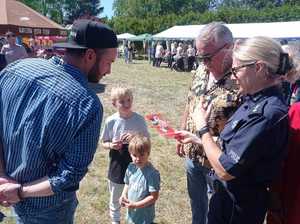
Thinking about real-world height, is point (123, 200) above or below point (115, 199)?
above

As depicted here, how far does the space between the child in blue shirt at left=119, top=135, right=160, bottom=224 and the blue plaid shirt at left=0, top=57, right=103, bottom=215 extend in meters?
1.51

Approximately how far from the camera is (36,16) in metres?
31.2


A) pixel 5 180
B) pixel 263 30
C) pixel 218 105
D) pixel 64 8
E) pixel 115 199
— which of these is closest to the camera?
pixel 5 180

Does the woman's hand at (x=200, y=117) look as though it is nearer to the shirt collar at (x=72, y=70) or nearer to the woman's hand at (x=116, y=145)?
the shirt collar at (x=72, y=70)

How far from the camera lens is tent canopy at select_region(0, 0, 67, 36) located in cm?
2857

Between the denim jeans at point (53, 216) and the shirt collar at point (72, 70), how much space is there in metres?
0.63

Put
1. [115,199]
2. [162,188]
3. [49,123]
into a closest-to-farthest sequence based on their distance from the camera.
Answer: [49,123] → [115,199] → [162,188]

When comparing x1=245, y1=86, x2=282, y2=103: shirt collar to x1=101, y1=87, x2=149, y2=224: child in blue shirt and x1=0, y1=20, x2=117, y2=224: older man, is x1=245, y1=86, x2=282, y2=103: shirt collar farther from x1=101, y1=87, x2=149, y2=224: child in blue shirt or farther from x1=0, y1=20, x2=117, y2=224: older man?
x1=101, y1=87, x2=149, y2=224: child in blue shirt

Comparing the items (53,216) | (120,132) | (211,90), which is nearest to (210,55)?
(211,90)

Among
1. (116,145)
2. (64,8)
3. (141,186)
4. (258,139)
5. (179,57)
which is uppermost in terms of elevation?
(64,8)

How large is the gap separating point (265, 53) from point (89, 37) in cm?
92

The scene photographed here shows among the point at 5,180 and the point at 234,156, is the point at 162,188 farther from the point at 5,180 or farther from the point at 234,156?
the point at 5,180

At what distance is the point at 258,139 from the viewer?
2.08 m

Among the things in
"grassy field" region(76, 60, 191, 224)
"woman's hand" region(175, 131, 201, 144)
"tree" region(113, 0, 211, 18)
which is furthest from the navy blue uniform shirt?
"tree" region(113, 0, 211, 18)
